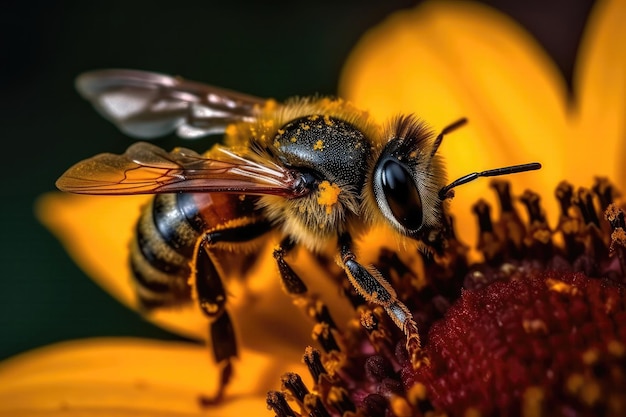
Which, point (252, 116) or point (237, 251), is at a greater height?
point (252, 116)

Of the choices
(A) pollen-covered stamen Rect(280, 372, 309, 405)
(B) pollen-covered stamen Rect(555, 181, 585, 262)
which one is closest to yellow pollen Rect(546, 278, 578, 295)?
(B) pollen-covered stamen Rect(555, 181, 585, 262)

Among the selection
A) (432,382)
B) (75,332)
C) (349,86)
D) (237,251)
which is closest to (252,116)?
(237,251)

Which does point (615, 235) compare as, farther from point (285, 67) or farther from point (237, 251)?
point (285, 67)

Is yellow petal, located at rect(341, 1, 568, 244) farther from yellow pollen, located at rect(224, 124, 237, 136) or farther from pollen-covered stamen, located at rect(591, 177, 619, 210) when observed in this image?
yellow pollen, located at rect(224, 124, 237, 136)

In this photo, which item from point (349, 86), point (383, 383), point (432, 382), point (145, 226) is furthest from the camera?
point (349, 86)

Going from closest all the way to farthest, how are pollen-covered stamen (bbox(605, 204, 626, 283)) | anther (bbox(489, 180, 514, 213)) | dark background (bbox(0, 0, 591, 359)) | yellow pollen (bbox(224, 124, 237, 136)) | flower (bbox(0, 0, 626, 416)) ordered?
flower (bbox(0, 0, 626, 416))
pollen-covered stamen (bbox(605, 204, 626, 283))
yellow pollen (bbox(224, 124, 237, 136))
anther (bbox(489, 180, 514, 213))
dark background (bbox(0, 0, 591, 359))

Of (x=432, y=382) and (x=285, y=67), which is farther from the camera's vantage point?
(x=285, y=67)

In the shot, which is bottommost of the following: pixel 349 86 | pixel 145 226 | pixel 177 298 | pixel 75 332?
pixel 75 332
